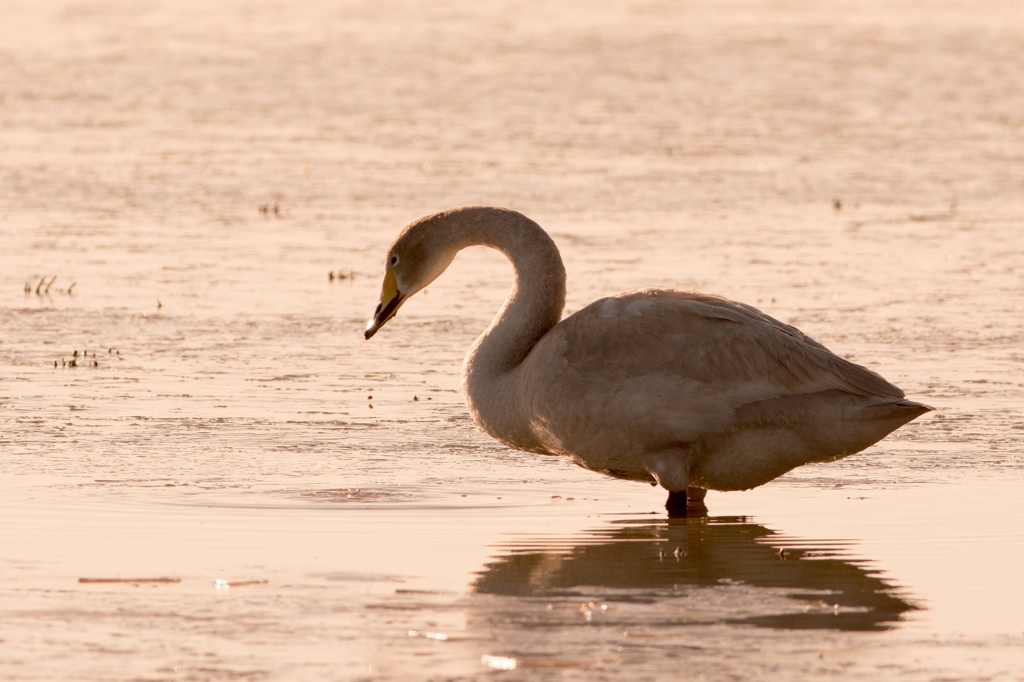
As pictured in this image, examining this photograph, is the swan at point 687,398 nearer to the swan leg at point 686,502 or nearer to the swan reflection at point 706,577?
the swan leg at point 686,502

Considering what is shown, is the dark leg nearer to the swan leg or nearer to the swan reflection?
the swan leg

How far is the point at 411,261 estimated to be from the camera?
8875mm

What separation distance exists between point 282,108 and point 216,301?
969 cm

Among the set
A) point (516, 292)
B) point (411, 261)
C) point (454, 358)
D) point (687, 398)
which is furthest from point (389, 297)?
point (454, 358)

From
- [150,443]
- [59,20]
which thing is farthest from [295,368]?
[59,20]

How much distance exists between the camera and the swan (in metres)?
7.93

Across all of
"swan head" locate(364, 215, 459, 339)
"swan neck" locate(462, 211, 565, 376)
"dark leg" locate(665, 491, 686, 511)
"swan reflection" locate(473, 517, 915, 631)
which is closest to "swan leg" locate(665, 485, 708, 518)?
"dark leg" locate(665, 491, 686, 511)

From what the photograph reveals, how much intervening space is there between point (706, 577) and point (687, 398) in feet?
3.51

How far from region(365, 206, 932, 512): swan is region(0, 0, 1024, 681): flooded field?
11.1 inches

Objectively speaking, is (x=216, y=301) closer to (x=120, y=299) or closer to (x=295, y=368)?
(x=120, y=299)

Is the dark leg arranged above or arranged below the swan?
below

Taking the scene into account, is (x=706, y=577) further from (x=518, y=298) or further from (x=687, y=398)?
(x=518, y=298)

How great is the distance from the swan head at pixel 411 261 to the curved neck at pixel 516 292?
9 centimetres

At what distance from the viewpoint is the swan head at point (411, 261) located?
29.0ft
